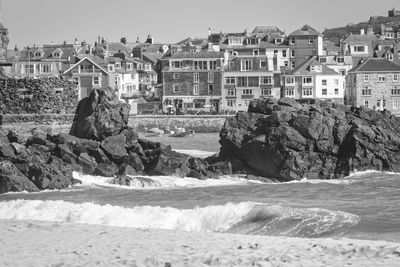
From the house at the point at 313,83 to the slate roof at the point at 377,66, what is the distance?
2.53m

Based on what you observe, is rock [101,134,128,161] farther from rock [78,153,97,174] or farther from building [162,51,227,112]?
building [162,51,227,112]

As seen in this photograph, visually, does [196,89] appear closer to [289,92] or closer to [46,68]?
[289,92]

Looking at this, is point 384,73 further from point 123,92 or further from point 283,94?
point 123,92

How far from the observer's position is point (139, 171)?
42.4m

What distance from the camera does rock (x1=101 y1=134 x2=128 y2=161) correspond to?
143ft

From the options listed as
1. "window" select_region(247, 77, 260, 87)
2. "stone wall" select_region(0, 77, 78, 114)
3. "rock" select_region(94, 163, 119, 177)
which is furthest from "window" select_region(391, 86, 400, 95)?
"rock" select_region(94, 163, 119, 177)

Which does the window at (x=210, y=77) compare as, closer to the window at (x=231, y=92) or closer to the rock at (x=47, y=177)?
the window at (x=231, y=92)

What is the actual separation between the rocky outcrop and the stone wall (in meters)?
23.7

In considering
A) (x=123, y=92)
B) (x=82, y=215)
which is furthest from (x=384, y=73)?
(x=82, y=215)

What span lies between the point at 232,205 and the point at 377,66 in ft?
238

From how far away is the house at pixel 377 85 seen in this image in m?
97.2

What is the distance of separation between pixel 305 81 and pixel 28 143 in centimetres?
5672

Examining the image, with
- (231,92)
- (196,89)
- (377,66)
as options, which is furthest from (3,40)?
(377,66)

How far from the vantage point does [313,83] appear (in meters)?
96.8
